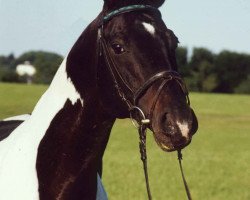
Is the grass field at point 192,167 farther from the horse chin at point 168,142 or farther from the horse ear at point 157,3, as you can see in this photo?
the horse chin at point 168,142

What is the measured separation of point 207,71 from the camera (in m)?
84.2

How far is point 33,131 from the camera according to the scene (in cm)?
404

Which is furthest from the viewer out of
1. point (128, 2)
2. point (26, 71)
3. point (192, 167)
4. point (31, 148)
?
point (26, 71)

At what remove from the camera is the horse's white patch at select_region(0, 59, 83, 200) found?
12.7 feet

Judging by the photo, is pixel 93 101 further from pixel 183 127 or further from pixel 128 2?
pixel 183 127

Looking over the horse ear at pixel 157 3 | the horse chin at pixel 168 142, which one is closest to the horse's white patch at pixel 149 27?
the horse ear at pixel 157 3

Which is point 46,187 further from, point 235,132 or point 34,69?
point 34,69

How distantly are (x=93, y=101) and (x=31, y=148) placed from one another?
0.58 m

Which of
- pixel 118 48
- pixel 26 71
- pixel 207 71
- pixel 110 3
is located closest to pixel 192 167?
pixel 110 3

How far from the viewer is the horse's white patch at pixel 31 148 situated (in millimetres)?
3867

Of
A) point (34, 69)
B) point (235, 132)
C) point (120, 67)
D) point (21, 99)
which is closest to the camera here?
point (120, 67)

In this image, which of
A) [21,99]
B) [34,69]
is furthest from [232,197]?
[34,69]

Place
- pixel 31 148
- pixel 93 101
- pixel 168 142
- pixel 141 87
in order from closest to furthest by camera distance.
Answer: pixel 168 142 < pixel 141 87 < pixel 93 101 < pixel 31 148

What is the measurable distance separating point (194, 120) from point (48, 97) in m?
1.20
